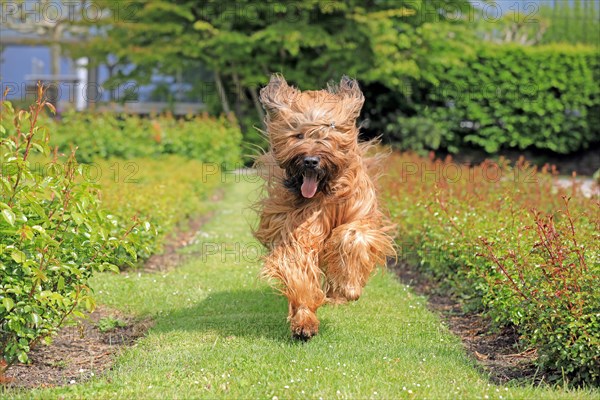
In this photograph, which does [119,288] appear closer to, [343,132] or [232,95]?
[343,132]

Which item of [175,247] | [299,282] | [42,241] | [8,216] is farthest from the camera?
[175,247]

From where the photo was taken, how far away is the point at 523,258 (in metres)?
5.00

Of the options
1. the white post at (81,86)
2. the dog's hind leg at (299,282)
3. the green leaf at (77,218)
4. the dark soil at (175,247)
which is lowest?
the white post at (81,86)

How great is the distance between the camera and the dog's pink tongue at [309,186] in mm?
5324

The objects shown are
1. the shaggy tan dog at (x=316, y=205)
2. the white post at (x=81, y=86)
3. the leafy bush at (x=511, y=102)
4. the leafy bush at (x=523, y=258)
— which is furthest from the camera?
the white post at (x=81, y=86)

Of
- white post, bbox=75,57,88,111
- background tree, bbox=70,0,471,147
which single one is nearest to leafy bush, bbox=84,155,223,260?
background tree, bbox=70,0,471,147

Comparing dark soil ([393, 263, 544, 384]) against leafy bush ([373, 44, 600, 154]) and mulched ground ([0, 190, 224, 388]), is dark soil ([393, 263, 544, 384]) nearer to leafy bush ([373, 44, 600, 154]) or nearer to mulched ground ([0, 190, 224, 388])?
mulched ground ([0, 190, 224, 388])

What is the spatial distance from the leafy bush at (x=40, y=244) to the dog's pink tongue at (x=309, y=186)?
1.37 metres

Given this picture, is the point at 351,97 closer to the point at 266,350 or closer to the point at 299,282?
the point at 299,282

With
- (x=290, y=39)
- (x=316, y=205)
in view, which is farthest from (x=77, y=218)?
(x=290, y=39)

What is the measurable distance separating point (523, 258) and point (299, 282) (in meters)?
1.50

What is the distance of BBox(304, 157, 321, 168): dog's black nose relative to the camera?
17.0ft

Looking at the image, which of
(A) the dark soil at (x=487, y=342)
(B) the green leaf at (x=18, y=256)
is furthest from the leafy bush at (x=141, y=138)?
(B) the green leaf at (x=18, y=256)

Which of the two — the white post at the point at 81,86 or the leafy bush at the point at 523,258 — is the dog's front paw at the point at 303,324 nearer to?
the leafy bush at the point at 523,258
